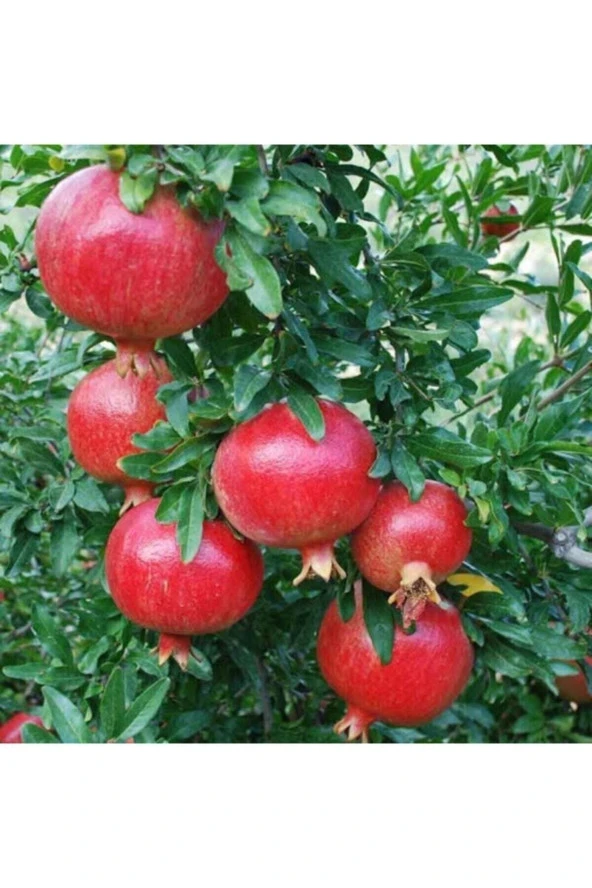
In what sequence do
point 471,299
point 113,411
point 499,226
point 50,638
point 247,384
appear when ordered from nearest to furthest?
point 247,384
point 113,411
point 471,299
point 50,638
point 499,226

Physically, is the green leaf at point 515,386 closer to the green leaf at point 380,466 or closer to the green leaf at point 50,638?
the green leaf at point 380,466

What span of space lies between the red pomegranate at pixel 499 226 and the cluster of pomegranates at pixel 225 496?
82cm

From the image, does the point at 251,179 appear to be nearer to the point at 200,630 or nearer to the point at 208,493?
the point at 208,493

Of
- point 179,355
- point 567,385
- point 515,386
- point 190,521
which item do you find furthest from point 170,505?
point 567,385

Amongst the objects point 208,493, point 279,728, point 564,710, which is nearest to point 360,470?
point 208,493

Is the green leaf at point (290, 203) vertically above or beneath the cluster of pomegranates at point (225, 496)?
above

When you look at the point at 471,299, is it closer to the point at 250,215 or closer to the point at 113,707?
the point at 250,215

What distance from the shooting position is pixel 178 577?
3.26 ft

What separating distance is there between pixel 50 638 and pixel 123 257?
630 millimetres

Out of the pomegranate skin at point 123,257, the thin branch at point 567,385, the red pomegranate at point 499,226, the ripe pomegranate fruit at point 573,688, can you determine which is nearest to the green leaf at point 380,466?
the pomegranate skin at point 123,257

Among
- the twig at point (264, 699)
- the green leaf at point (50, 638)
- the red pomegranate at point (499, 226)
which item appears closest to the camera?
the green leaf at point (50, 638)

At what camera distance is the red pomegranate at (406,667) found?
1054 mm

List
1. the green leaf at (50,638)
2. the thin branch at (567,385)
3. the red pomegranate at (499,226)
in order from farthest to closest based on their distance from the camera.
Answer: the red pomegranate at (499,226) → the thin branch at (567,385) → the green leaf at (50,638)

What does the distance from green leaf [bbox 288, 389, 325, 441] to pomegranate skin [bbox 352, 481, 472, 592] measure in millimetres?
130
